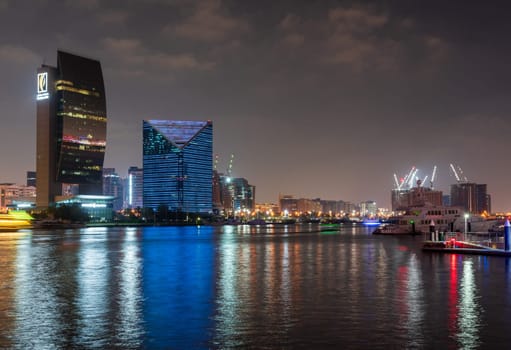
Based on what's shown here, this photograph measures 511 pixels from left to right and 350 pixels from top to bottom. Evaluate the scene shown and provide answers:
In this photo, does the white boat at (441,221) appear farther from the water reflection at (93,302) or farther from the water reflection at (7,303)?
the water reflection at (7,303)

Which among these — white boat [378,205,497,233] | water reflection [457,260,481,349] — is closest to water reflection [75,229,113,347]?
water reflection [457,260,481,349]

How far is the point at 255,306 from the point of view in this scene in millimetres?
33219

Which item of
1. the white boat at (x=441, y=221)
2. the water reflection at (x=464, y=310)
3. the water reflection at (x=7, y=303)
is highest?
the white boat at (x=441, y=221)

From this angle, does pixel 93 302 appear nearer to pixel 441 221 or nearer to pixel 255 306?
pixel 255 306

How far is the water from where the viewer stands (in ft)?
82.0

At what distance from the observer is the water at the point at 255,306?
25000 millimetres

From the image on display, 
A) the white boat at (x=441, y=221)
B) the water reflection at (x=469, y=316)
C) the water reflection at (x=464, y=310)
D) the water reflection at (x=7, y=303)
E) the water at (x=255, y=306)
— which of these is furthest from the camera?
the white boat at (x=441, y=221)

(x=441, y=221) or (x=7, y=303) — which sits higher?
(x=441, y=221)

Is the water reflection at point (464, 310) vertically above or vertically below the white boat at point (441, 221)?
below

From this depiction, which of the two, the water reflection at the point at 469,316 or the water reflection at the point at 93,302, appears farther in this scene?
the water reflection at the point at 93,302

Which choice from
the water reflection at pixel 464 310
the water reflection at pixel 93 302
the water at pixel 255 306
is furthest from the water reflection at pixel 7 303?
the water reflection at pixel 464 310

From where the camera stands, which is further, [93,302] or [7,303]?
[93,302]

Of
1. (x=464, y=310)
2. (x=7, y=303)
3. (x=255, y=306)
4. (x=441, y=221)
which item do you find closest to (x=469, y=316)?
(x=464, y=310)

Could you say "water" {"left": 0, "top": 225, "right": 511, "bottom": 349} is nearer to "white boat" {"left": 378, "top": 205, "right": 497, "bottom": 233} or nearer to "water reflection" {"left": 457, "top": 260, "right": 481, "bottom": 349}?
"water reflection" {"left": 457, "top": 260, "right": 481, "bottom": 349}
